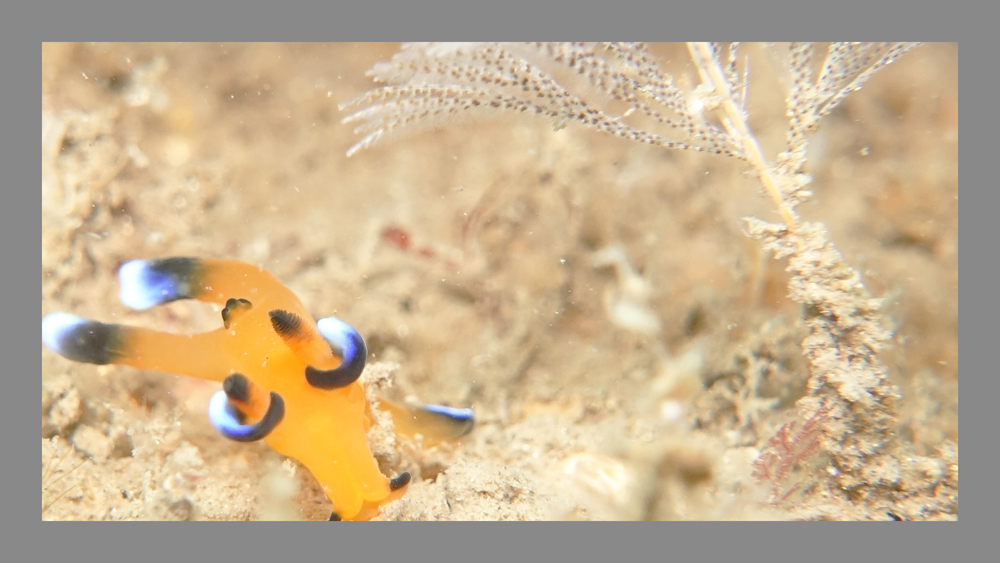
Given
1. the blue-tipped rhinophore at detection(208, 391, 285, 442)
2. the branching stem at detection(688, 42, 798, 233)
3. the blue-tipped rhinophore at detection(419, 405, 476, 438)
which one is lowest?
the blue-tipped rhinophore at detection(419, 405, 476, 438)

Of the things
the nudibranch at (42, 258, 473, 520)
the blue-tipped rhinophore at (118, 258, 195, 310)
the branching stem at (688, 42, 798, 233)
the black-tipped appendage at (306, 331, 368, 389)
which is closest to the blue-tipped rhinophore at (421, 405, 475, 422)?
the nudibranch at (42, 258, 473, 520)

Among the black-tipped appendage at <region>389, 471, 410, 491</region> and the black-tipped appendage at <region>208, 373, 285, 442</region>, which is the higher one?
the black-tipped appendage at <region>208, 373, 285, 442</region>

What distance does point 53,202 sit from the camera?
235cm

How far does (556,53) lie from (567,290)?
115 cm

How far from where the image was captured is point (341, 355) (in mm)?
1748

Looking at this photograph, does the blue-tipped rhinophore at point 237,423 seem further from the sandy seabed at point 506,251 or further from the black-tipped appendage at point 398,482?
the sandy seabed at point 506,251

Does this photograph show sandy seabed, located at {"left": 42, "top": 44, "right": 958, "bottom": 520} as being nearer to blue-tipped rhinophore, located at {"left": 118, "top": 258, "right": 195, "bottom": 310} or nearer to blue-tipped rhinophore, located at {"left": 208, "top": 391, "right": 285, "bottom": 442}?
blue-tipped rhinophore, located at {"left": 118, "top": 258, "right": 195, "bottom": 310}

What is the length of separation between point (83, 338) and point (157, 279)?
30 cm

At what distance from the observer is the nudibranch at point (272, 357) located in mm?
1735

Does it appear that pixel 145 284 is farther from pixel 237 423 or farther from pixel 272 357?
pixel 237 423

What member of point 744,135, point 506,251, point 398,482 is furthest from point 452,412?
point 744,135

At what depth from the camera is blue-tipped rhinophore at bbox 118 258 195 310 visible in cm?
200

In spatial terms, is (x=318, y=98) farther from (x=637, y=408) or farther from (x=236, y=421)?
(x=637, y=408)

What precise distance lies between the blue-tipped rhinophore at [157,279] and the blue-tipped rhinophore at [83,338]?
0.18m
